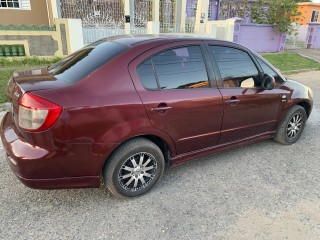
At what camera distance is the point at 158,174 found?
9.66 feet

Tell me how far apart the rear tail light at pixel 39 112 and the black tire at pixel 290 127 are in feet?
10.6

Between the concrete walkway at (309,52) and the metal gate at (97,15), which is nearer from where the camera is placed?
the metal gate at (97,15)

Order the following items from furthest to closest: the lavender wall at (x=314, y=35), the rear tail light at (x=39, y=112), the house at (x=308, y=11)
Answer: the house at (x=308, y=11) < the lavender wall at (x=314, y=35) < the rear tail light at (x=39, y=112)

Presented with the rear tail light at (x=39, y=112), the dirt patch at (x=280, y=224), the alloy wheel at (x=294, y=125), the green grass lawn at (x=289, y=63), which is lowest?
the dirt patch at (x=280, y=224)

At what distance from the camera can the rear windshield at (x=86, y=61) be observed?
2578mm

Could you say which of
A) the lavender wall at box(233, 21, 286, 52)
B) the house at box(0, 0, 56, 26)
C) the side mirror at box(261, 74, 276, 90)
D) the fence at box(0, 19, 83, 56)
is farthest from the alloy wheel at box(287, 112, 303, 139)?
the house at box(0, 0, 56, 26)

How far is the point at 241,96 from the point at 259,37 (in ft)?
42.3

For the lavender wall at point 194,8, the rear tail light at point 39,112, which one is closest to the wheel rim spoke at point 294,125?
the rear tail light at point 39,112

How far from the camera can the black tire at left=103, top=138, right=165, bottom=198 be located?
2607mm

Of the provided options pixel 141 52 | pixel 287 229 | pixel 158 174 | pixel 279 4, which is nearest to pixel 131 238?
pixel 158 174

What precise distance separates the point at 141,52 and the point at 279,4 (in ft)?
47.1

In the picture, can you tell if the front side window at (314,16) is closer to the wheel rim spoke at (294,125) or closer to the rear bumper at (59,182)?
the wheel rim spoke at (294,125)

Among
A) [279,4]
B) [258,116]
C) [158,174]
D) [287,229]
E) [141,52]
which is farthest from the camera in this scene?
[279,4]

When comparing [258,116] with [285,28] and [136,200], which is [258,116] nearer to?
[136,200]
